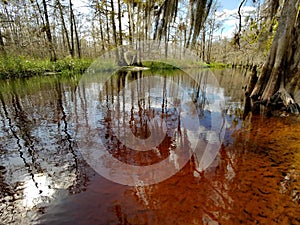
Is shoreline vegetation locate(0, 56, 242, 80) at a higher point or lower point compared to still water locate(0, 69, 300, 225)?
higher

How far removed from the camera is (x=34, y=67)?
14117 mm

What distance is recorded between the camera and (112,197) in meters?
2.22

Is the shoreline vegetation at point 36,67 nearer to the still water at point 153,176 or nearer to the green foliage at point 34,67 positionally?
the green foliage at point 34,67

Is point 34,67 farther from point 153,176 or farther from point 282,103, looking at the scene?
point 282,103

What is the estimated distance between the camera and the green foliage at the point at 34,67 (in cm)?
1242

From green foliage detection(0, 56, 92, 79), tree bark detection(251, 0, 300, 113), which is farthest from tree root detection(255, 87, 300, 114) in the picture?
green foliage detection(0, 56, 92, 79)

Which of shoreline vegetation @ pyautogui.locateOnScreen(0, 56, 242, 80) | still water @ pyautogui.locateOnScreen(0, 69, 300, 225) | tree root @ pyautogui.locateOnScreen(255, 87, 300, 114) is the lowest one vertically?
still water @ pyautogui.locateOnScreen(0, 69, 300, 225)

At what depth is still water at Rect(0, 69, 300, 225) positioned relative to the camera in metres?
1.99

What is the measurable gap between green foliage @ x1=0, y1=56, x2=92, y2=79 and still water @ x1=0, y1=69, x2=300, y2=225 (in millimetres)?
9696

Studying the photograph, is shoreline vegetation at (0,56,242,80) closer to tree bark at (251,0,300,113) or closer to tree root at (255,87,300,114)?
tree bark at (251,0,300,113)

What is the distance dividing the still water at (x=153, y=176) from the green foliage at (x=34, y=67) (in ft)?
31.8

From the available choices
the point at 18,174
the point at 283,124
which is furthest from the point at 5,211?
the point at 283,124

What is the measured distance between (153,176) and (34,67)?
15.1m

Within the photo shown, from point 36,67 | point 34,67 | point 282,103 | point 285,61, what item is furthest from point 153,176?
point 36,67
